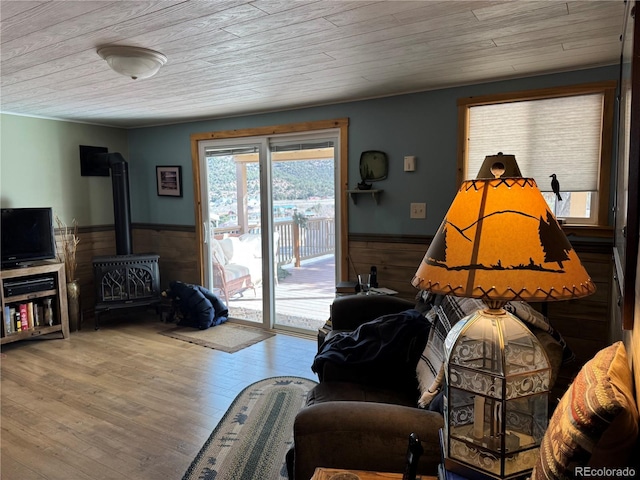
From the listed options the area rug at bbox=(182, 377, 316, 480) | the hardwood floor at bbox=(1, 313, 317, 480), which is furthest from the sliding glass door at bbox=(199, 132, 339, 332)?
the area rug at bbox=(182, 377, 316, 480)

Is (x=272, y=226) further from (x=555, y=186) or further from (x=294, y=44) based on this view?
(x=555, y=186)

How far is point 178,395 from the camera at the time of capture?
301 centimetres

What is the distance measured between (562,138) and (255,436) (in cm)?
274

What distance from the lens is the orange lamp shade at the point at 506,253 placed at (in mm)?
936

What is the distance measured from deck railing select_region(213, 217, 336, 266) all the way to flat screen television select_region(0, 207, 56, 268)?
182 cm

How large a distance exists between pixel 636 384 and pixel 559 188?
2.23m

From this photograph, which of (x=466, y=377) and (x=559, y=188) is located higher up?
(x=559, y=188)

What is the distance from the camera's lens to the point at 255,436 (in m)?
2.52

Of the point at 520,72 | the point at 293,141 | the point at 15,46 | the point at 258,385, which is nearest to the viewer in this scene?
the point at 15,46

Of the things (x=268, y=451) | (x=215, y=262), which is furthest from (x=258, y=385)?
(x=215, y=262)

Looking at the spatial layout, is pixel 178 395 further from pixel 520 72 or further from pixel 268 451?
pixel 520 72

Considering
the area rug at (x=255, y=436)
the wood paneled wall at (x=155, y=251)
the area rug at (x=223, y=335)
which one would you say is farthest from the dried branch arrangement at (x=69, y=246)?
the area rug at (x=255, y=436)

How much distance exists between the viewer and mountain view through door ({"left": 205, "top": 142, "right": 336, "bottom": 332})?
162 inches

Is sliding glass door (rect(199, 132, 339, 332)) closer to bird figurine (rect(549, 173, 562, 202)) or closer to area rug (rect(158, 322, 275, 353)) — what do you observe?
area rug (rect(158, 322, 275, 353))
